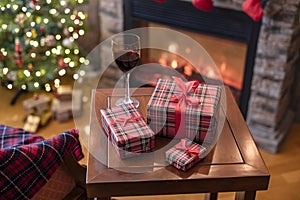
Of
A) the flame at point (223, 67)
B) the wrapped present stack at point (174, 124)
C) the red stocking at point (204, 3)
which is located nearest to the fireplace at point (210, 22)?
the flame at point (223, 67)

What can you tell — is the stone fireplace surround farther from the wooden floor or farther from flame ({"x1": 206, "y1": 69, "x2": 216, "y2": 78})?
flame ({"x1": 206, "y1": 69, "x2": 216, "y2": 78})

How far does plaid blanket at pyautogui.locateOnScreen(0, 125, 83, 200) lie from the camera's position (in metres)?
1.23

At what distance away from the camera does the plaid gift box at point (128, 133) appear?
126 cm

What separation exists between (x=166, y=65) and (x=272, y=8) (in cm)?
89

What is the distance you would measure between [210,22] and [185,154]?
127 cm

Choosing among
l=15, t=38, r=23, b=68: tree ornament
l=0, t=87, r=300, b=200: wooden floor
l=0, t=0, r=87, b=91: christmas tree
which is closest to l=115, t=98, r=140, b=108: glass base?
l=0, t=87, r=300, b=200: wooden floor

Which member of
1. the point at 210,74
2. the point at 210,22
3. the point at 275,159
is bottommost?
the point at 275,159

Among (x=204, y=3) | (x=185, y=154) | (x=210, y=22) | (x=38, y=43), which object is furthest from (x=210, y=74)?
(x=185, y=154)

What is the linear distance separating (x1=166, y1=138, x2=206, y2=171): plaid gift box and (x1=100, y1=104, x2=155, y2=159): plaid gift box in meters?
0.08

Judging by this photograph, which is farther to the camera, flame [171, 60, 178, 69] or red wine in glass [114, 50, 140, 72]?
flame [171, 60, 178, 69]

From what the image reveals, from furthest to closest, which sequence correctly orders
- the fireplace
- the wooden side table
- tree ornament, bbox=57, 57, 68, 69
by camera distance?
tree ornament, bbox=57, 57, 68, 69, the fireplace, the wooden side table

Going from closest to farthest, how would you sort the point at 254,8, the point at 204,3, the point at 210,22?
the point at 254,8 → the point at 204,3 → the point at 210,22

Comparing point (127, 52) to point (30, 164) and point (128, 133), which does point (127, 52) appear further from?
point (30, 164)

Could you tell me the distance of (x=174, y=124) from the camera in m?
1.34
